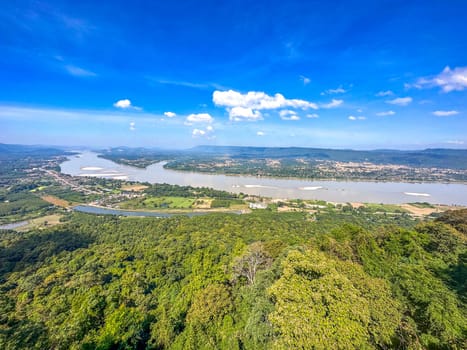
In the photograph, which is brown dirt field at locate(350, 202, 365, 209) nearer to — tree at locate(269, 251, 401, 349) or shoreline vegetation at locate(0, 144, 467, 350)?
shoreline vegetation at locate(0, 144, 467, 350)

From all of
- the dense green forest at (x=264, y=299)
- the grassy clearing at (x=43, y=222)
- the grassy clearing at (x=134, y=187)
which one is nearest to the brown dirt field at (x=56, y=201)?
the grassy clearing at (x=43, y=222)

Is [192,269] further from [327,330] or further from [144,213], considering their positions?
[144,213]

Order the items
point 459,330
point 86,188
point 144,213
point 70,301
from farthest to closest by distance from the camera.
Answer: point 86,188
point 144,213
point 70,301
point 459,330

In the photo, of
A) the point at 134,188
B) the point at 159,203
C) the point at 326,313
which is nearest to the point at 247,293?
the point at 326,313

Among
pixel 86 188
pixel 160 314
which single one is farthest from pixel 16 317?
pixel 86 188

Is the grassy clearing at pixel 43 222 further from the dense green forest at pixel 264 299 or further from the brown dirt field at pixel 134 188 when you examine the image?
the dense green forest at pixel 264 299

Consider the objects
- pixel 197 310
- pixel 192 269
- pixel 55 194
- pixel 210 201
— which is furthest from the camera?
pixel 55 194
